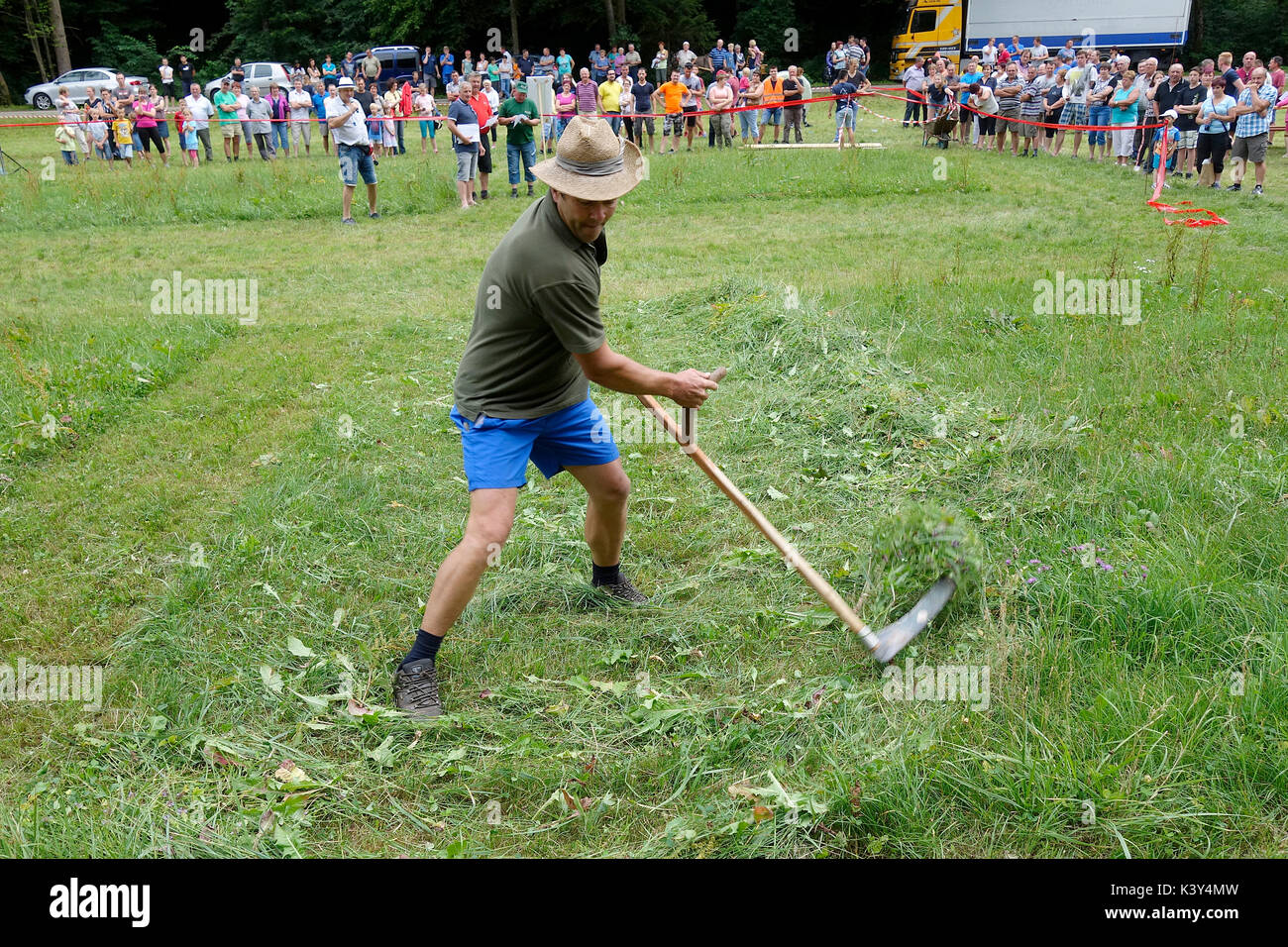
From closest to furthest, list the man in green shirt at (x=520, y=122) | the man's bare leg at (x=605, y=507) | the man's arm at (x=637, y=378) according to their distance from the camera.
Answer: the man's arm at (x=637, y=378)
the man's bare leg at (x=605, y=507)
the man in green shirt at (x=520, y=122)

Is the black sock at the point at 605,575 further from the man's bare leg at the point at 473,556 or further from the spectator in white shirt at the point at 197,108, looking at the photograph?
the spectator in white shirt at the point at 197,108

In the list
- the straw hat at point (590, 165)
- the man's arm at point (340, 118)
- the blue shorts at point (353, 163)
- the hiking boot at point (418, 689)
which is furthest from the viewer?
the blue shorts at point (353, 163)

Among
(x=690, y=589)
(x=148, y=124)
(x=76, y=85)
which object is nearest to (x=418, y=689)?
(x=690, y=589)

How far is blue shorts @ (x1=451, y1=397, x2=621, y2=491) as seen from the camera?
12.4ft

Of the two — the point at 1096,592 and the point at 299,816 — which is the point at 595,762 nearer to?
the point at 299,816

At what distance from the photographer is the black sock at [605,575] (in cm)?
459

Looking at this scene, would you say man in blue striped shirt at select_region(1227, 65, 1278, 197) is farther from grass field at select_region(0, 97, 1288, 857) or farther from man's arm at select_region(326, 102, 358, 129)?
man's arm at select_region(326, 102, 358, 129)

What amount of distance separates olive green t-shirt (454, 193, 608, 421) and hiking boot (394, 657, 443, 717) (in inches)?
39.3

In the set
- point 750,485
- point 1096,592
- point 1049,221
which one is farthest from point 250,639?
point 1049,221
